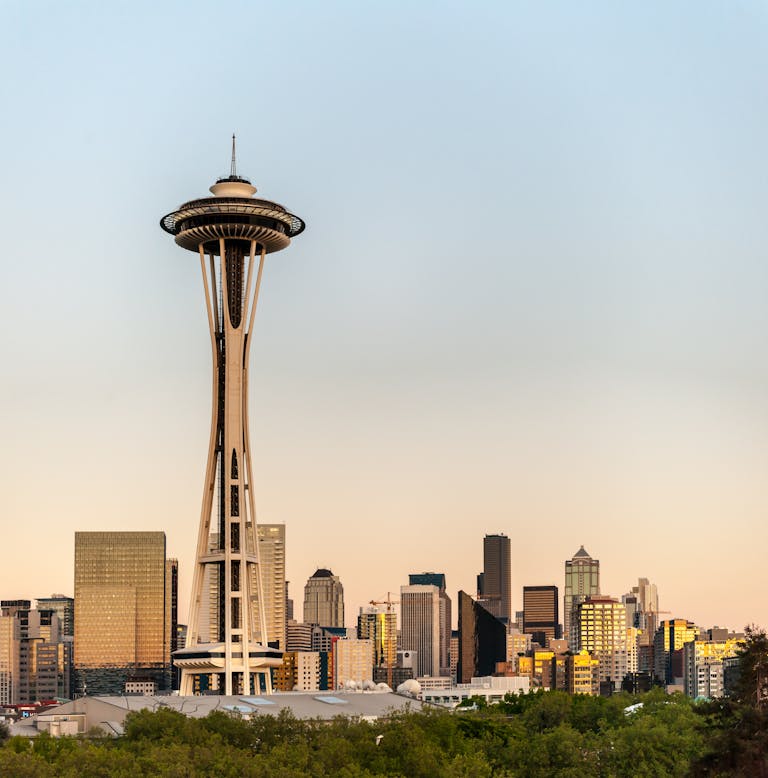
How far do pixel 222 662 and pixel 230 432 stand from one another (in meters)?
26.1

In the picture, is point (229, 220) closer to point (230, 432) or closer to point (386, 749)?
point (230, 432)

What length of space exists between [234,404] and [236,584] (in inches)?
812

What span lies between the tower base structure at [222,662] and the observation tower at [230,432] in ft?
0.37

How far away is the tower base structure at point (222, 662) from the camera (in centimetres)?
17862

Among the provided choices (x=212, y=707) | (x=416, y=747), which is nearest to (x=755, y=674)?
(x=416, y=747)

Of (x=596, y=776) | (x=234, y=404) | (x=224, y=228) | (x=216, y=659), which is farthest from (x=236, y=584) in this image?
(x=596, y=776)

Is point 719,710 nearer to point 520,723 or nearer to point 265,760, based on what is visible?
point 265,760

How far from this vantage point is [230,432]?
175000mm

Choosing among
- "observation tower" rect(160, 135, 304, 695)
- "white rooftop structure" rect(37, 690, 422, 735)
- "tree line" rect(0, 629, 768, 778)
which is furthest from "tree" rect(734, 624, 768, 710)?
"observation tower" rect(160, 135, 304, 695)

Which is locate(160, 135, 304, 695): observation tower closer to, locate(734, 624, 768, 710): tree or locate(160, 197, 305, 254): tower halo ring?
locate(160, 197, 305, 254): tower halo ring

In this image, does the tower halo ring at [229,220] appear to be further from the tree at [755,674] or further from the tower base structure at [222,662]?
the tree at [755,674]

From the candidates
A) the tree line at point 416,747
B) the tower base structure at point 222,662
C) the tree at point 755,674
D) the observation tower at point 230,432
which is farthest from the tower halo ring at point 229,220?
the tree at point 755,674

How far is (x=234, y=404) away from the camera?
176 metres

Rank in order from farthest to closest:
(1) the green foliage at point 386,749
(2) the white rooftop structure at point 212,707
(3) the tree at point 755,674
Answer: (2) the white rooftop structure at point 212,707 < (1) the green foliage at point 386,749 < (3) the tree at point 755,674
